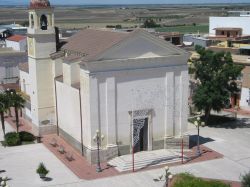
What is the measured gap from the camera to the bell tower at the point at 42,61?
1412 inches

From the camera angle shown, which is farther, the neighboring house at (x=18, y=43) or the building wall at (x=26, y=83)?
the neighboring house at (x=18, y=43)

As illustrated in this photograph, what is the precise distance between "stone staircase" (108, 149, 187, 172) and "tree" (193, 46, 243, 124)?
7.84 metres

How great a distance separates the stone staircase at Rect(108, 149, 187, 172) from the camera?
96.9 ft

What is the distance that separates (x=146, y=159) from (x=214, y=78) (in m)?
11.2

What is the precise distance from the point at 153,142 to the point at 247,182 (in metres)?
11.6

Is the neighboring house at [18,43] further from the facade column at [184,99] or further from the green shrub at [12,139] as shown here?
the facade column at [184,99]

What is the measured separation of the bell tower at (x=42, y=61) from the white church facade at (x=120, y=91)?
12 centimetres

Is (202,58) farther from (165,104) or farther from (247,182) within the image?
(247,182)

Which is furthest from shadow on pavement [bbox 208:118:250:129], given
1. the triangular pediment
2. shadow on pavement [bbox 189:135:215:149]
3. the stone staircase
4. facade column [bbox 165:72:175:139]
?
the triangular pediment

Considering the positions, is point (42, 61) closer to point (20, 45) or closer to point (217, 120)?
point (217, 120)

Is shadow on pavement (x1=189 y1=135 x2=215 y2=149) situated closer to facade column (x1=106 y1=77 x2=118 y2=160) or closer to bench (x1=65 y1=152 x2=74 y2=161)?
facade column (x1=106 y1=77 x2=118 y2=160)

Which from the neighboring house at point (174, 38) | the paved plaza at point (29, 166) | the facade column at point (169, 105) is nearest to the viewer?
the paved plaza at point (29, 166)

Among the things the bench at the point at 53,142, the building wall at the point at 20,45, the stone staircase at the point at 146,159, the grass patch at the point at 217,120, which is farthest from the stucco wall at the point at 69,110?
the building wall at the point at 20,45

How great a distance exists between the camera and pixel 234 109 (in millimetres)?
46125
